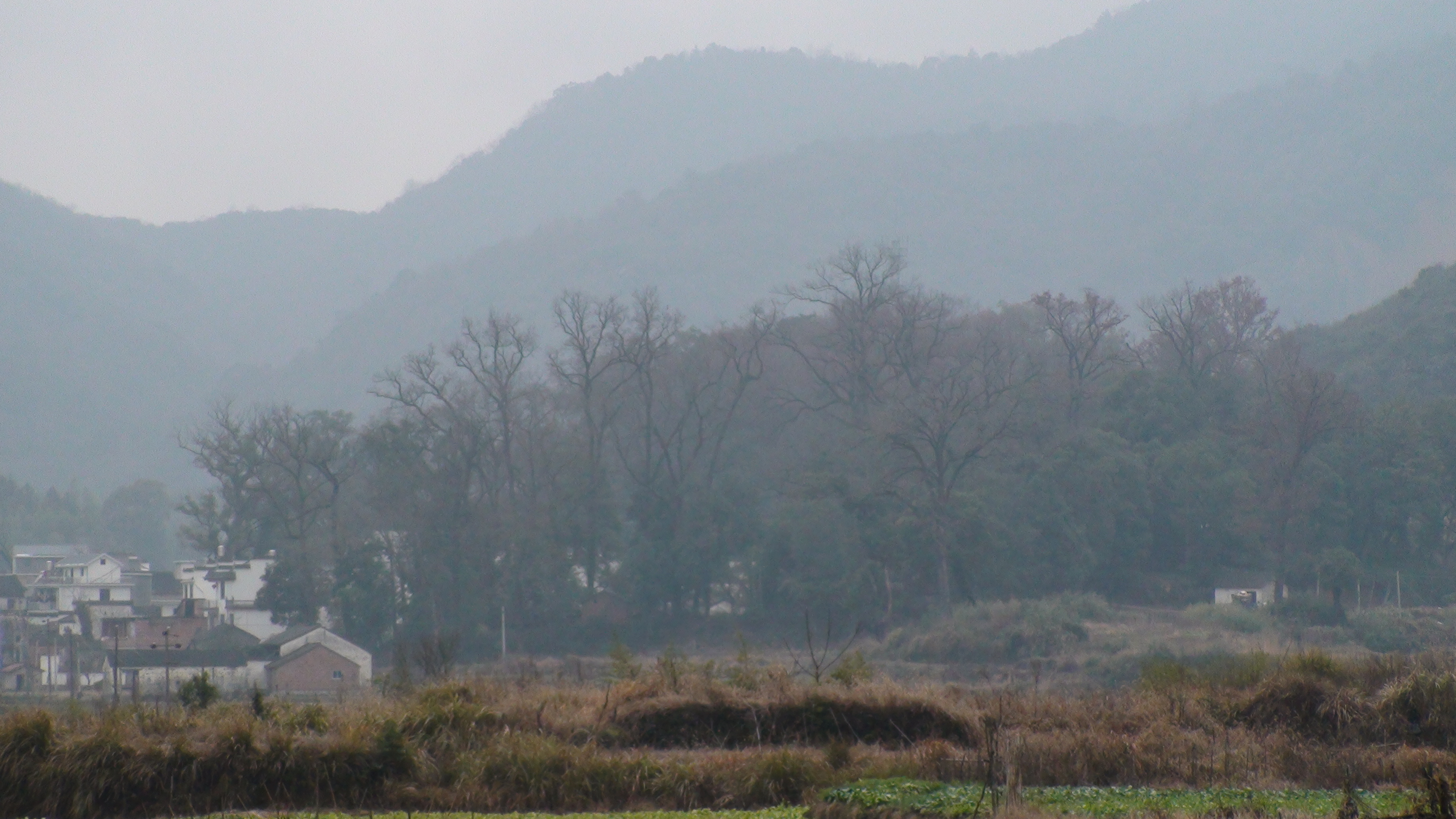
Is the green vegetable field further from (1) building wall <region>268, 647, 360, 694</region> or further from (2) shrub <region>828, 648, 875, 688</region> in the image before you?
(1) building wall <region>268, 647, 360, 694</region>

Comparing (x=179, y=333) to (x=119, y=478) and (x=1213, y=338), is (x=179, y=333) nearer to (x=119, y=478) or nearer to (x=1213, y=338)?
(x=119, y=478)

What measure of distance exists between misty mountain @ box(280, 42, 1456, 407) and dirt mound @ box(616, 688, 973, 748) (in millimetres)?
119220

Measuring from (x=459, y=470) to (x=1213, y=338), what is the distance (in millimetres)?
45022

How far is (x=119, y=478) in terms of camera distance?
133 metres

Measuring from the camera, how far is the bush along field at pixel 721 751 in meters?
14.5

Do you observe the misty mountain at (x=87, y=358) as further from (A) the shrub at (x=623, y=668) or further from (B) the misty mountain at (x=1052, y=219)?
(A) the shrub at (x=623, y=668)

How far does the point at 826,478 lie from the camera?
58.4 m

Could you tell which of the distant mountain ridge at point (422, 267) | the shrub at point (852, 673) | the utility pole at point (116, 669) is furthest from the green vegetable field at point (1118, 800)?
the distant mountain ridge at point (422, 267)

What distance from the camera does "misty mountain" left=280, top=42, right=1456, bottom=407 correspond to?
143250 mm

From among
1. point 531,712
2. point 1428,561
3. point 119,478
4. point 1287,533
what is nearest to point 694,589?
point 1287,533

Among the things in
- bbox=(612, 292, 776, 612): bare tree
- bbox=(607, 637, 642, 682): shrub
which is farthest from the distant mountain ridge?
bbox=(607, 637, 642, 682): shrub

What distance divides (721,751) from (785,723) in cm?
229

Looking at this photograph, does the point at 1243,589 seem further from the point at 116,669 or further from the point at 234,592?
the point at 234,592

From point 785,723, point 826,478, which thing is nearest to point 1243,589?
point 826,478
